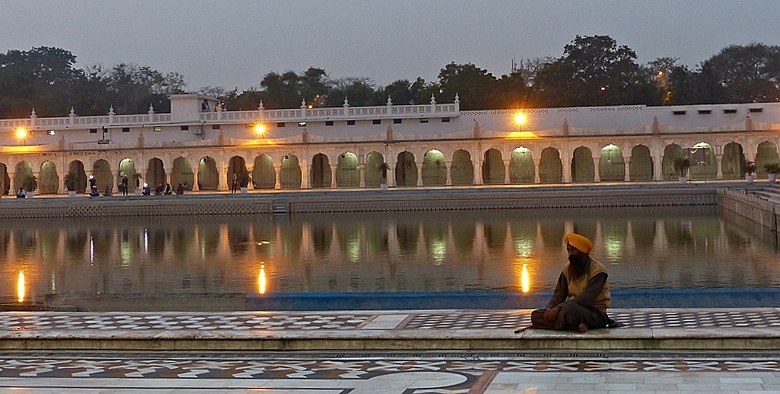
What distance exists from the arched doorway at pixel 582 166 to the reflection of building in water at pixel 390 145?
0.17ft

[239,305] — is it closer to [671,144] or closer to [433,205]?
[433,205]

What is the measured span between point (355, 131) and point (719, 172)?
16988mm

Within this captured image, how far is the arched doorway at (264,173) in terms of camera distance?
5088 centimetres

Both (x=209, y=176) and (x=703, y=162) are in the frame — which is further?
(x=209, y=176)

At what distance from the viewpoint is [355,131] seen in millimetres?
50344

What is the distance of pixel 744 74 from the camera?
6700 cm

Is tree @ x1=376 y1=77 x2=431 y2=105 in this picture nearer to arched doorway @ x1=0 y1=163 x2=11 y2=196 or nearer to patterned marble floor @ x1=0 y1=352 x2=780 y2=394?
arched doorway @ x1=0 y1=163 x2=11 y2=196

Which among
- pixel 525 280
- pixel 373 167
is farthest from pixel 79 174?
pixel 525 280

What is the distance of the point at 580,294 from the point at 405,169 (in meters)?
41.9

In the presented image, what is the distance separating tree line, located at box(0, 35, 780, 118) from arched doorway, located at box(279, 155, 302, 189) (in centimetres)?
753

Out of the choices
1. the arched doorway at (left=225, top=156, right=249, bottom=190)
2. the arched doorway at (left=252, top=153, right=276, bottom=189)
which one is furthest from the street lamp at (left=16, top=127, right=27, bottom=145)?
the arched doorway at (left=252, top=153, right=276, bottom=189)

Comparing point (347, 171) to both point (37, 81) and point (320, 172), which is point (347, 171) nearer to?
point (320, 172)

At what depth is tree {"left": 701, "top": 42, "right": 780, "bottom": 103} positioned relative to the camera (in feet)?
197

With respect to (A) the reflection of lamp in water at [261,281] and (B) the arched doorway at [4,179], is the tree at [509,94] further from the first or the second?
(A) the reflection of lamp in water at [261,281]
